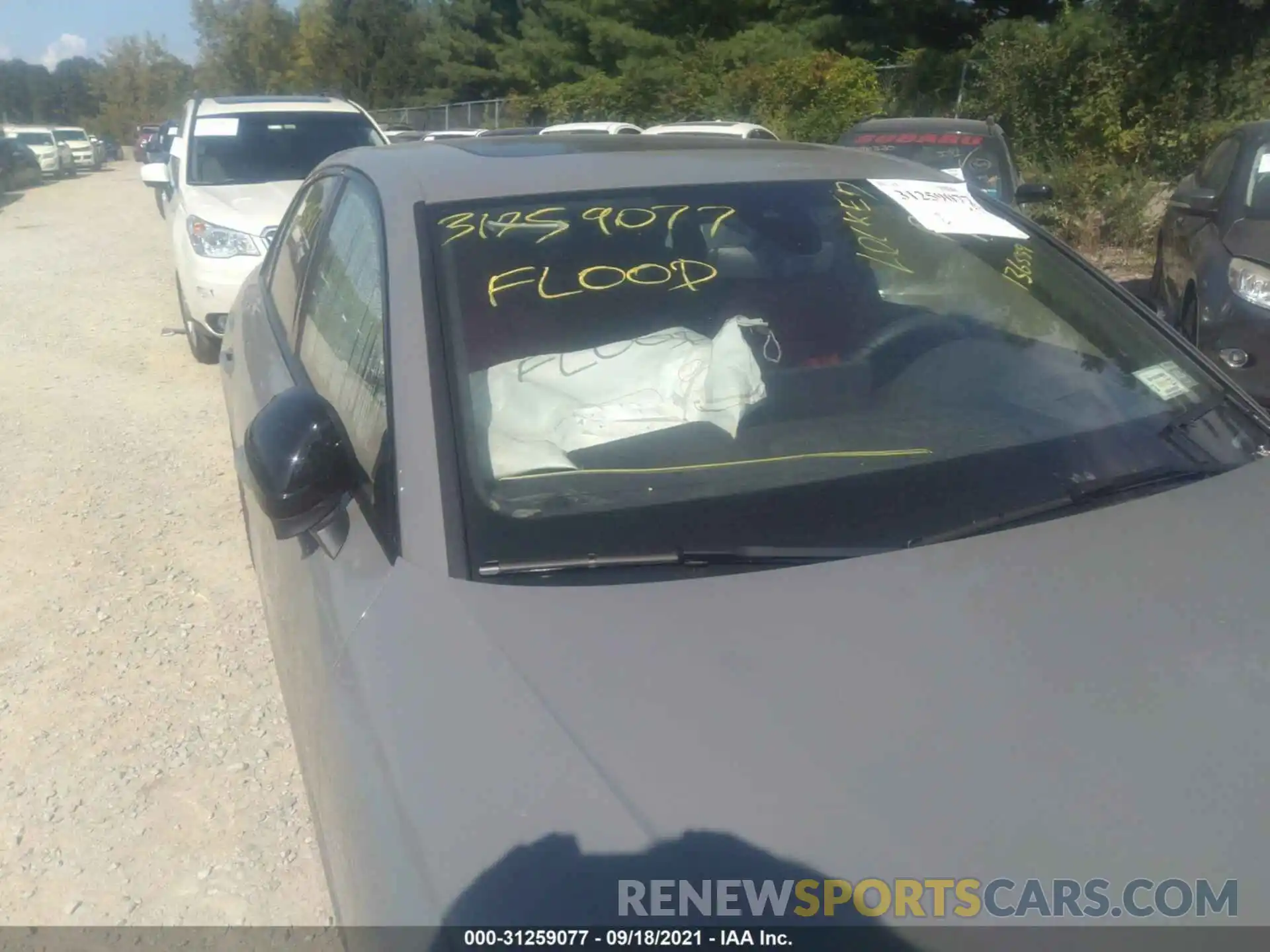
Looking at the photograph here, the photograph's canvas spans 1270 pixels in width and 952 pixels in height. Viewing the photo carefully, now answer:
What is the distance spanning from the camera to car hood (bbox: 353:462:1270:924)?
1346mm

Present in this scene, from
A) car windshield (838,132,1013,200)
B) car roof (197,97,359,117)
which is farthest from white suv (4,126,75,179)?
car windshield (838,132,1013,200)

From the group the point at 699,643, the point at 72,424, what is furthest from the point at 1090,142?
the point at 699,643

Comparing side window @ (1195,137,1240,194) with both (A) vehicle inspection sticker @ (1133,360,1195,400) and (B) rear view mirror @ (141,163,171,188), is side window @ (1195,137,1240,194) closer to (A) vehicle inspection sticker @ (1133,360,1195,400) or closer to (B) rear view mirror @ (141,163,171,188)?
(A) vehicle inspection sticker @ (1133,360,1195,400)

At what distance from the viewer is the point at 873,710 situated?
1511 mm

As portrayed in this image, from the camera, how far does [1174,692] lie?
156 cm

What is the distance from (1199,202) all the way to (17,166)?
2825cm

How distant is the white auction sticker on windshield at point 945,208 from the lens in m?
2.51

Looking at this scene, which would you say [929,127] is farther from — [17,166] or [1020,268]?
[17,166]

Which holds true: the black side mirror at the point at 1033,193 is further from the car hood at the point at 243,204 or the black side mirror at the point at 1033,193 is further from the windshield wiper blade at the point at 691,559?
the windshield wiper blade at the point at 691,559

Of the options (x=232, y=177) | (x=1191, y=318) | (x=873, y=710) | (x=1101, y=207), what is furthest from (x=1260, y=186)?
(x=1101, y=207)

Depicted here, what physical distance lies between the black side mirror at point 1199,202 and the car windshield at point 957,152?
2.59 m

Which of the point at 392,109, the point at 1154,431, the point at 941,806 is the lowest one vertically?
the point at 392,109

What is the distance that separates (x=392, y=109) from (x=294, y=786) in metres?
43.0

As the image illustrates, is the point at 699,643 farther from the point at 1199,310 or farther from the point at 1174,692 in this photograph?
the point at 1199,310
